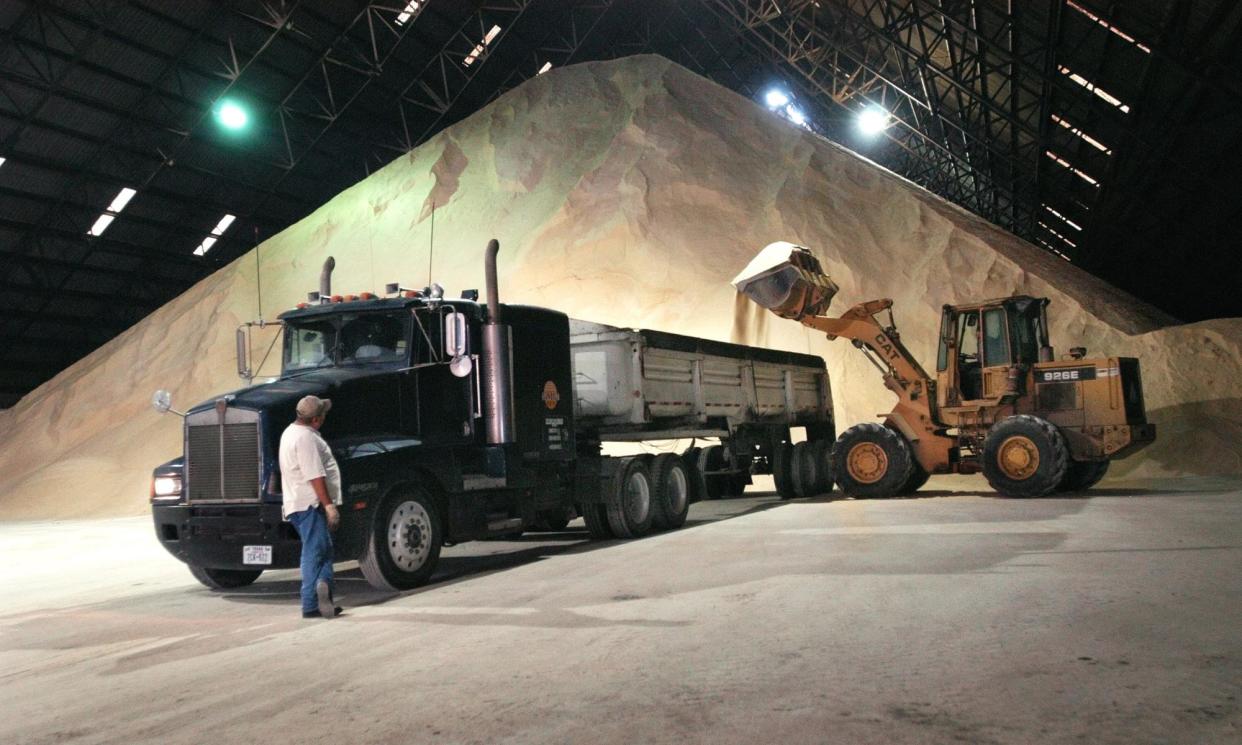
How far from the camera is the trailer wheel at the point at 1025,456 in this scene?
48.2ft

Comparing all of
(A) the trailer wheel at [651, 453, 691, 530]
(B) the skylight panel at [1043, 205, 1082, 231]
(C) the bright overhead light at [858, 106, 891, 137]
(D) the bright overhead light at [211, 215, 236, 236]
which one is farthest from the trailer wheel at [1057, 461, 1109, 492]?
(D) the bright overhead light at [211, 215, 236, 236]

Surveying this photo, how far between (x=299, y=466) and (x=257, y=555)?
1.30 metres

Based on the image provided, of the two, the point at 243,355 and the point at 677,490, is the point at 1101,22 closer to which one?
the point at 677,490

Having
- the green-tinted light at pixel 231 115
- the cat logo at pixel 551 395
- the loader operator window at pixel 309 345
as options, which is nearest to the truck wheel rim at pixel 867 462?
the cat logo at pixel 551 395

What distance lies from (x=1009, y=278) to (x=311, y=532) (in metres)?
21.2

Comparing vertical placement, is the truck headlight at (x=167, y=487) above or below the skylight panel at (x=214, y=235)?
below

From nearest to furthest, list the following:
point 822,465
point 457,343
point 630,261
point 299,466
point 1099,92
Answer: point 299,466 → point 457,343 → point 822,465 → point 630,261 → point 1099,92

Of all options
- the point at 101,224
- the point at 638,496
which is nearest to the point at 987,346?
the point at 638,496

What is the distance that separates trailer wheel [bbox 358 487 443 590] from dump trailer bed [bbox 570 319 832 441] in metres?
3.31

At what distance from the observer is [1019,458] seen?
49.4ft

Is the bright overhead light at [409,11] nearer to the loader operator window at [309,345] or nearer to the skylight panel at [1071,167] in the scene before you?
the skylight panel at [1071,167]

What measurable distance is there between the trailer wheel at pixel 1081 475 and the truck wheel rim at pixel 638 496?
7.88 meters

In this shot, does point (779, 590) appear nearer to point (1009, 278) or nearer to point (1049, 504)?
point (1049, 504)

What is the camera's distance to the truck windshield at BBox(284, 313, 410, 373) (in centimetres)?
936
